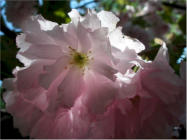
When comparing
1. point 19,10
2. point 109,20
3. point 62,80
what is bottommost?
point 19,10

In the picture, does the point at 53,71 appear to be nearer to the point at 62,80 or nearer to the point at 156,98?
the point at 62,80

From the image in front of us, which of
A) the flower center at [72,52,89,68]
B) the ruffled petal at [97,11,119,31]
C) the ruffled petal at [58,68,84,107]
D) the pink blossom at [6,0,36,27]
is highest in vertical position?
the ruffled petal at [97,11,119,31]

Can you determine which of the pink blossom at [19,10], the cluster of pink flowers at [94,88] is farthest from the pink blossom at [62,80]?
the pink blossom at [19,10]

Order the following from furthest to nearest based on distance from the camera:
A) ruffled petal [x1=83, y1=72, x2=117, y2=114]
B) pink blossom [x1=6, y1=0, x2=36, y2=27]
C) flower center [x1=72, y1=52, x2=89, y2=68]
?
pink blossom [x1=6, y1=0, x2=36, y2=27]
flower center [x1=72, y1=52, x2=89, y2=68]
ruffled petal [x1=83, y1=72, x2=117, y2=114]

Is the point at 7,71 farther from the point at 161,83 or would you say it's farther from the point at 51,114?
the point at 161,83

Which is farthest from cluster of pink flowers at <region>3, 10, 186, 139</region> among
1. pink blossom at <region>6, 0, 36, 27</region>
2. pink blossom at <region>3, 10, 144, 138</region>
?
pink blossom at <region>6, 0, 36, 27</region>

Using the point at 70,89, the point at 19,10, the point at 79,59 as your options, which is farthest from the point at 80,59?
the point at 19,10

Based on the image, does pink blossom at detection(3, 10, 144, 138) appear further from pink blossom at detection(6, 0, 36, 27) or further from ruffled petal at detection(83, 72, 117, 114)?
pink blossom at detection(6, 0, 36, 27)

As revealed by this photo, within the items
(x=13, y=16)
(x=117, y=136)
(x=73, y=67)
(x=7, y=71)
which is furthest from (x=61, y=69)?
(x=13, y=16)

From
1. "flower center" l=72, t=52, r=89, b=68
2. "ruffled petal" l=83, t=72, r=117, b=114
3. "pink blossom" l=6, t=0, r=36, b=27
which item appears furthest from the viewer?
"pink blossom" l=6, t=0, r=36, b=27
